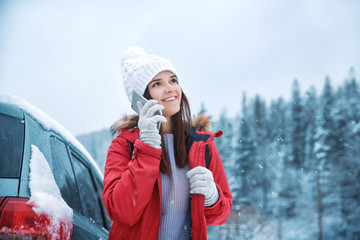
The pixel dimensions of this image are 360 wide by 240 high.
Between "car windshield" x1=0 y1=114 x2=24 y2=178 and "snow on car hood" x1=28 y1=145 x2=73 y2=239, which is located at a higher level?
"car windshield" x1=0 y1=114 x2=24 y2=178

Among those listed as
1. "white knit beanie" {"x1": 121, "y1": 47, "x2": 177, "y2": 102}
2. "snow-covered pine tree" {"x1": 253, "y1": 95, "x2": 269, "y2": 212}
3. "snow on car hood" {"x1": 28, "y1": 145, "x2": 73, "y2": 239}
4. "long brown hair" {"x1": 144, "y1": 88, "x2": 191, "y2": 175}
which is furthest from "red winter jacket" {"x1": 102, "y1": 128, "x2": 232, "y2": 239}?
"snow-covered pine tree" {"x1": 253, "y1": 95, "x2": 269, "y2": 212}

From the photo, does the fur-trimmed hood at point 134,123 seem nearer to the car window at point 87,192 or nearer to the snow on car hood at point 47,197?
the snow on car hood at point 47,197

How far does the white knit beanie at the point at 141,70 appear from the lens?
8.16ft

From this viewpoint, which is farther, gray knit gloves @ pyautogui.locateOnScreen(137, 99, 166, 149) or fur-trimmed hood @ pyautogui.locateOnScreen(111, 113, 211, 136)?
fur-trimmed hood @ pyautogui.locateOnScreen(111, 113, 211, 136)

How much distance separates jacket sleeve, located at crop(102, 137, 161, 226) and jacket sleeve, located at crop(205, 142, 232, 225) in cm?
54

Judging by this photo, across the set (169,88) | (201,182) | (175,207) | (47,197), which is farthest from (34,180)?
(169,88)

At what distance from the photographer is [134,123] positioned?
2.42 meters

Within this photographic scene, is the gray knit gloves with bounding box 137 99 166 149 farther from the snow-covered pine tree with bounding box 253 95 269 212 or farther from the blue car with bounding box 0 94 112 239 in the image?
the snow-covered pine tree with bounding box 253 95 269 212

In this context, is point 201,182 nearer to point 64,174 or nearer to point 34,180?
point 34,180

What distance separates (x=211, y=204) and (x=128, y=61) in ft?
4.67

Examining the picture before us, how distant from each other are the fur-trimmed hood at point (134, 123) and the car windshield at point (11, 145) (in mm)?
671

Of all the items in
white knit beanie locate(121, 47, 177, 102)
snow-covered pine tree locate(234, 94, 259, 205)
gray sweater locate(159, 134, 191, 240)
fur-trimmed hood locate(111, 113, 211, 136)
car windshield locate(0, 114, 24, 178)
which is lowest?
gray sweater locate(159, 134, 191, 240)

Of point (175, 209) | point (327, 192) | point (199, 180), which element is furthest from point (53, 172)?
point (327, 192)

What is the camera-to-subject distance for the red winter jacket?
1.95 meters
